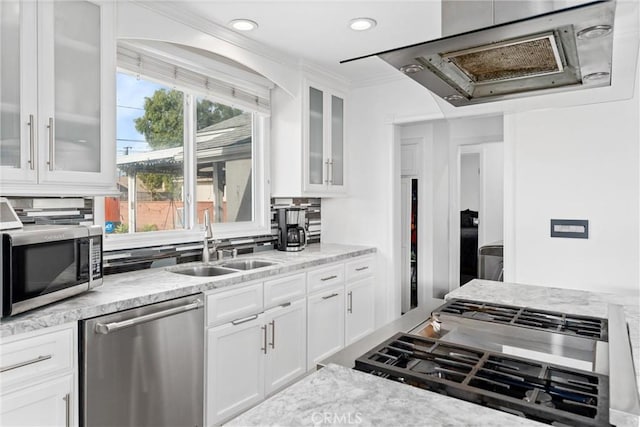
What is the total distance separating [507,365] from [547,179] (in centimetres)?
234

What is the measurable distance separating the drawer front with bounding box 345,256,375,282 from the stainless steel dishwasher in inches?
61.3

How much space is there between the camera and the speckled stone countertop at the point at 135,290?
152cm

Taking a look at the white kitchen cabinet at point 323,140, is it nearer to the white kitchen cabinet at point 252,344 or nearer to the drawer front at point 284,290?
the drawer front at point 284,290

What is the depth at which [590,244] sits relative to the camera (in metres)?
2.84

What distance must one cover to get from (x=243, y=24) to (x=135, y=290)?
1.76 meters

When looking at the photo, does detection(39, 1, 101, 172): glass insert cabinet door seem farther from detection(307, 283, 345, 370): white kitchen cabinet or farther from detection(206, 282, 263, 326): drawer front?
detection(307, 283, 345, 370): white kitchen cabinet

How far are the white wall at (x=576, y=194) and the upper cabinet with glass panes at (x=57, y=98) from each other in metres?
2.73

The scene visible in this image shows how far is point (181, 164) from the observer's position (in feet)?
9.57

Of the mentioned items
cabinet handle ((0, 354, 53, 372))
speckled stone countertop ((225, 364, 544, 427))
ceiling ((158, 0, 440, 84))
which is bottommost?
cabinet handle ((0, 354, 53, 372))

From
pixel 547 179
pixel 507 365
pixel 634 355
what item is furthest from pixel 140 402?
pixel 547 179

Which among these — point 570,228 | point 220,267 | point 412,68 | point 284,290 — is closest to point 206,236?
point 220,267

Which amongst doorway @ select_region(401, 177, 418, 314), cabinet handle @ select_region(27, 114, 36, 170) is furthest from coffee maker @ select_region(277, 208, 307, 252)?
cabinet handle @ select_region(27, 114, 36, 170)

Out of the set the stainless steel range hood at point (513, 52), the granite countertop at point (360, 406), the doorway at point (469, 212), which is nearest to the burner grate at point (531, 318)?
the granite countertop at point (360, 406)

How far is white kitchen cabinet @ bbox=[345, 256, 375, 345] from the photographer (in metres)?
3.44
